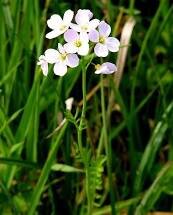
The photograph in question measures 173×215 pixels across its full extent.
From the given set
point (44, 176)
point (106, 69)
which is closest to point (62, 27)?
point (106, 69)

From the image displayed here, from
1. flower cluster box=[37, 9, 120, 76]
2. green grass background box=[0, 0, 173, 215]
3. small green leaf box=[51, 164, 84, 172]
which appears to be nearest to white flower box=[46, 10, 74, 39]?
flower cluster box=[37, 9, 120, 76]

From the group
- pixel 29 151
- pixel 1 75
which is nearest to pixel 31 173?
pixel 29 151

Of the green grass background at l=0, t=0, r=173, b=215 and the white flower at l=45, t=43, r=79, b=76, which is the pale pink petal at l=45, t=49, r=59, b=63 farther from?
the green grass background at l=0, t=0, r=173, b=215

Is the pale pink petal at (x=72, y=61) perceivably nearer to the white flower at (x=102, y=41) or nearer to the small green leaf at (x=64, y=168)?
the white flower at (x=102, y=41)

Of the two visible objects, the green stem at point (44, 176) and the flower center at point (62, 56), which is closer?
the flower center at point (62, 56)

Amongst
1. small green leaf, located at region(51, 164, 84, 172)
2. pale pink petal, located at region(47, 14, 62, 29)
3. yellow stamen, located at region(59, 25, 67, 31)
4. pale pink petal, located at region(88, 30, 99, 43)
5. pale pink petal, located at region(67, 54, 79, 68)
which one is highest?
pale pink petal, located at region(47, 14, 62, 29)

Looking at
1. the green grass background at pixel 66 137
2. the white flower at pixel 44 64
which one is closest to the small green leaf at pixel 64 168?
the green grass background at pixel 66 137

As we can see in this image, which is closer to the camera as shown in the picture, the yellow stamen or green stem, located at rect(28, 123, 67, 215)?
the yellow stamen
